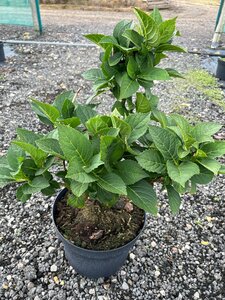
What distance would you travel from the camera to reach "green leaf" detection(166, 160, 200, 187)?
98cm

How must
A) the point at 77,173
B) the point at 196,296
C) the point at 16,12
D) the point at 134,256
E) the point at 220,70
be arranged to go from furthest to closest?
the point at 16,12 < the point at 220,70 < the point at 134,256 < the point at 196,296 < the point at 77,173

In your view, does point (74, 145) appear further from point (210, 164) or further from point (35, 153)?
point (210, 164)

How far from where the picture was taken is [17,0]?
6207 millimetres

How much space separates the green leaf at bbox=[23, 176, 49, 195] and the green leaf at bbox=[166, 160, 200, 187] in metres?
0.49

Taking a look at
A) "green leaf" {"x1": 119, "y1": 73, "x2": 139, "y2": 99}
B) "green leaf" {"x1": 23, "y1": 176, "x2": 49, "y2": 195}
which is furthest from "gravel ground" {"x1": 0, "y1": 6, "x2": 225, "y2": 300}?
"green leaf" {"x1": 119, "y1": 73, "x2": 139, "y2": 99}

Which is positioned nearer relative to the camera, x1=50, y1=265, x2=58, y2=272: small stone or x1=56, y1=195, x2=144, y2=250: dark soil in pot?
x1=56, y1=195, x2=144, y2=250: dark soil in pot

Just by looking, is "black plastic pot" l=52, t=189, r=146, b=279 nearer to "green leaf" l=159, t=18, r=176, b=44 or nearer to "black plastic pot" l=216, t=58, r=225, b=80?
"green leaf" l=159, t=18, r=176, b=44

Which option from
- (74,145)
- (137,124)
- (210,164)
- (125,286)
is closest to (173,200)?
(210,164)

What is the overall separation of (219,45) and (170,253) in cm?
530

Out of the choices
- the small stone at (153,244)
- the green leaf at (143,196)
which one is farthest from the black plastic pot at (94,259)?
the green leaf at (143,196)

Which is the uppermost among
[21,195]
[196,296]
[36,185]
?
[36,185]

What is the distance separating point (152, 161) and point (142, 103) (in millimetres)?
272

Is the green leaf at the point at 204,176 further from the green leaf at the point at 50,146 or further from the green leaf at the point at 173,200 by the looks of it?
the green leaf at the point at 50,146

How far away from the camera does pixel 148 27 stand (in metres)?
1.09
